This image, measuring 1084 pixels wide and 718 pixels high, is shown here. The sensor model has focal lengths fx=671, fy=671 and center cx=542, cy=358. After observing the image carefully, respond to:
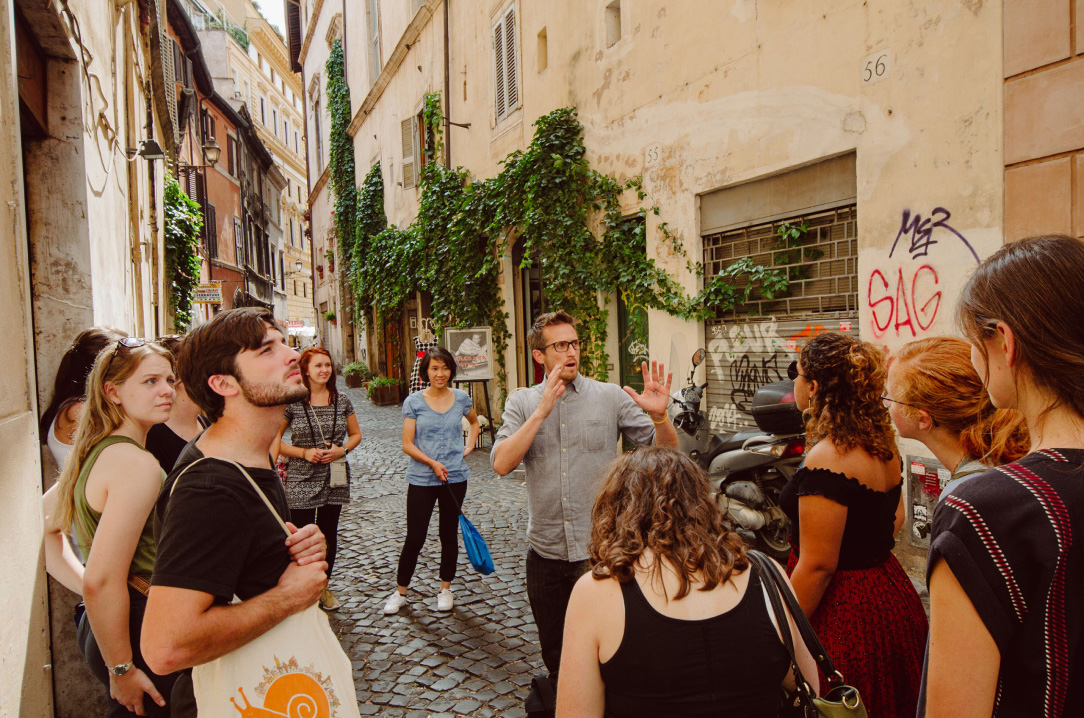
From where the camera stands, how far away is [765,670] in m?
1.52

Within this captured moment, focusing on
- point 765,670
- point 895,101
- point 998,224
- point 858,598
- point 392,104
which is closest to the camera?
point 765,670

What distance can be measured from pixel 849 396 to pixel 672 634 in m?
1.20

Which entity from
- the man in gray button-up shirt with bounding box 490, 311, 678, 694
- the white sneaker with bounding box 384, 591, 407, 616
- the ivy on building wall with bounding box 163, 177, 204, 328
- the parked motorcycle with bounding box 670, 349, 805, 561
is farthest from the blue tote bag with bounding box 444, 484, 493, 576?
the ivy on building wall with bounding box 163, 177, 204, 328

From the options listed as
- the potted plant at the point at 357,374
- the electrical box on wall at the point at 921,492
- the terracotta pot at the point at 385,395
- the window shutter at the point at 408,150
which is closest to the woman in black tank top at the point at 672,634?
the electrical box on wall at the point at 921,492

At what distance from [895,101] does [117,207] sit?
637cm

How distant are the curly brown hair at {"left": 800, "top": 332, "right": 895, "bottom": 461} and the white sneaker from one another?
3.18 meters

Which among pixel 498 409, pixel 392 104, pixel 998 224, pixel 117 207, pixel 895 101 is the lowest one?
pixel 498 409

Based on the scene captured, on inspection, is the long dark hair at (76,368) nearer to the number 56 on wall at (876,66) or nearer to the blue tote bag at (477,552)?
the blue tote bag at (477,552)

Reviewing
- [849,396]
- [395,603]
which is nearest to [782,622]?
[849,396]

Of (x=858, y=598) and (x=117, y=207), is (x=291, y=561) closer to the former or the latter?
(x=858, y=598)

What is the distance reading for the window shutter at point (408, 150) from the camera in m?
14.9

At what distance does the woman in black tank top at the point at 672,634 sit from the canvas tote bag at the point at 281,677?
0.58 m

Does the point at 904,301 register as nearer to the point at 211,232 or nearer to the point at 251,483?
the point at 251,483

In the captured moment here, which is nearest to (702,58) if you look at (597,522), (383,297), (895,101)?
(895,101)
